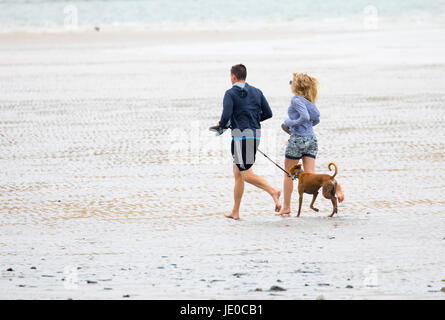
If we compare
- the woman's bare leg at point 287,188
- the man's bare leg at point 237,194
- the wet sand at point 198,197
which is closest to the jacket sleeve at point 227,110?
the man's bare leg at point 237,194

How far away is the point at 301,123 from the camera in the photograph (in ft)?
25.8

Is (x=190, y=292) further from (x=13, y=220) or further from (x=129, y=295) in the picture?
(x=13, y=220)

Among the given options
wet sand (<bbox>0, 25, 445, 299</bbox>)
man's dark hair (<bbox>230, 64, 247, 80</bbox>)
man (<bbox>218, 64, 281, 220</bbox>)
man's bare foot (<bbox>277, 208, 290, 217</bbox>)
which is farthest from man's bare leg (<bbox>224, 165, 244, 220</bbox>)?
man's dark hair (<bbox>230, 64, 247, 80</bbox>)

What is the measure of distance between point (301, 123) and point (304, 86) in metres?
0.38

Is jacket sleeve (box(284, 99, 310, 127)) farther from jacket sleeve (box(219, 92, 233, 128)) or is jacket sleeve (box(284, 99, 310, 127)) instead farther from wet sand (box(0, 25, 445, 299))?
wet sand (box(0, 25, 445, 299))

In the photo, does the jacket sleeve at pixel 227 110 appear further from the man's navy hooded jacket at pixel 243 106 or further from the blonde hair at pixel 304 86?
the blonde hair at pixel 304 86

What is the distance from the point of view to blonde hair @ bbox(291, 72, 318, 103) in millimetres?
7945

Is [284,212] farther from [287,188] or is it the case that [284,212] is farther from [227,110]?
[227,110]

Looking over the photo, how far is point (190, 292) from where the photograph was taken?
5605 mm

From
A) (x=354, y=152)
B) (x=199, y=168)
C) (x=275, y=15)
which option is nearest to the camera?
(x=199, y=168)

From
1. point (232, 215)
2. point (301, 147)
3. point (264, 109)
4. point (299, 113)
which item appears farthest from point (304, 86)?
point (232, 215)

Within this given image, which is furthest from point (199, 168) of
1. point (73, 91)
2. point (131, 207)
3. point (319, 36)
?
point (319, 36)
